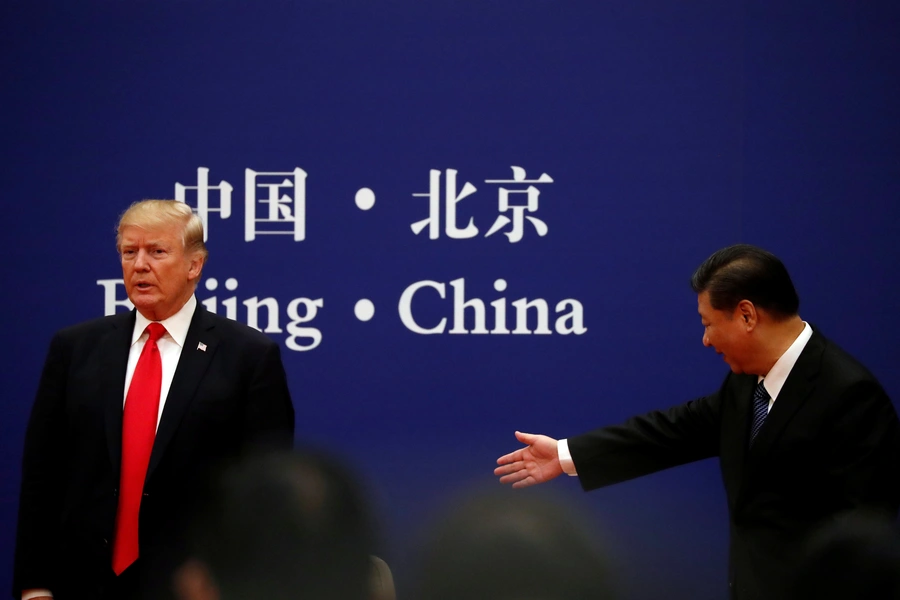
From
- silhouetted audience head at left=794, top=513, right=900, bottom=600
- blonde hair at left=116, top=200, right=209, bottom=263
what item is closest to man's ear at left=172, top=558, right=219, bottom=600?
silhouetted audience head at left=794, top=513, right=900, bottom=600

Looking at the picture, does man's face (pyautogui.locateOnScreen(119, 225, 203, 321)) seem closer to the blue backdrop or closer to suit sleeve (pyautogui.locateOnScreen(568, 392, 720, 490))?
suit sleeve (pyautogui.locateOnScreen(568, 392, 720, 490))

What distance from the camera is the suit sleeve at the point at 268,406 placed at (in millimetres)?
2332

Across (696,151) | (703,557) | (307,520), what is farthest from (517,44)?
(307,520)

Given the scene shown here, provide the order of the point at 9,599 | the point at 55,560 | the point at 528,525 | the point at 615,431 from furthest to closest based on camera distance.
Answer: the point at 9,599 → the point at 615,431 → the point at 55,560 → the point at 528,525

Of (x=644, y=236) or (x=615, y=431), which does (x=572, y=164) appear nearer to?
(x=644, y=236)

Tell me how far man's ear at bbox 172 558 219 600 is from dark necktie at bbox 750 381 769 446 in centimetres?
134

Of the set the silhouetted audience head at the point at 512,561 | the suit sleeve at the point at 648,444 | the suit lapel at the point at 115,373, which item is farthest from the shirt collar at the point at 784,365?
the suit lapel at the point at 115,373

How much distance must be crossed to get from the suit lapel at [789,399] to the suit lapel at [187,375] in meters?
1.24

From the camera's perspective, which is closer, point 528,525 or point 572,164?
point 528,525

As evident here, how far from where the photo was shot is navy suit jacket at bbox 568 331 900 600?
202 cm

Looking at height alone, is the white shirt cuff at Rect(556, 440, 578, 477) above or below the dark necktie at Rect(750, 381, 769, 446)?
below

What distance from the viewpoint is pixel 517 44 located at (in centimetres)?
358

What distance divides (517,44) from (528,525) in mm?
2711

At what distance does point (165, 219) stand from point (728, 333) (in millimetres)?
1323
